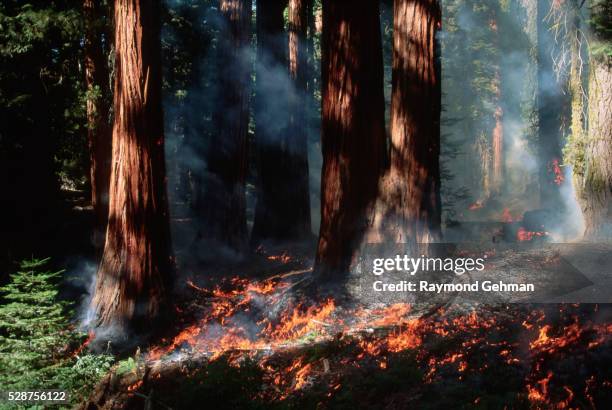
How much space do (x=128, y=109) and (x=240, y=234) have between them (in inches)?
199

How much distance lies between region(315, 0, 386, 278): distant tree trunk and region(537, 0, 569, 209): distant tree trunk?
488 inches

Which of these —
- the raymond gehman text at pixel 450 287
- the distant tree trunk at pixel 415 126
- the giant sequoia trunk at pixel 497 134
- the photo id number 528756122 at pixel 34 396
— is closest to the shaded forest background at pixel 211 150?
the distant tree trunk at pixel 415 126

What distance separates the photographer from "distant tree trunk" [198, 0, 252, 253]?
12344mm

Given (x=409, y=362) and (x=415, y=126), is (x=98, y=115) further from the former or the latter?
(x=409, y=362)

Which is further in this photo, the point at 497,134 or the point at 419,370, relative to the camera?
the point at 497,134

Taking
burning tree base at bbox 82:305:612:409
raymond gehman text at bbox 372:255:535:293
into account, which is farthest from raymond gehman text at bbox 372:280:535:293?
burning tree base at bbox 82:305:612:409

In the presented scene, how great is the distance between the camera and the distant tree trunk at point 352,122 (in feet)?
26.6

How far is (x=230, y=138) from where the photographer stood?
41.0ft

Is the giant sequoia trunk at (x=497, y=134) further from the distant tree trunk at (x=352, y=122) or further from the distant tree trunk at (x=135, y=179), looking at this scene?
the distant tree trunk at (x=135, y=179)

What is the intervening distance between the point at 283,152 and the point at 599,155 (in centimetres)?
735

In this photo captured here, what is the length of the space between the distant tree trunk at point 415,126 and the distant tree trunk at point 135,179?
3.98 m

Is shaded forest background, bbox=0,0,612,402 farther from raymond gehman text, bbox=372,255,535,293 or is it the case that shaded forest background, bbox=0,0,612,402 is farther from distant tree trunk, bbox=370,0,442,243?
raymond gehman text, bbox=372,255,535,293

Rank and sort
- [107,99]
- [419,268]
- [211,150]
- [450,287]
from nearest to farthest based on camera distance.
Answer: [450,287], [419,268], [107,99], [211,150]

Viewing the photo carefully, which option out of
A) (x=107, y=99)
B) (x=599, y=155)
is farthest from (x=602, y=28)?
(x=107, y=99)
